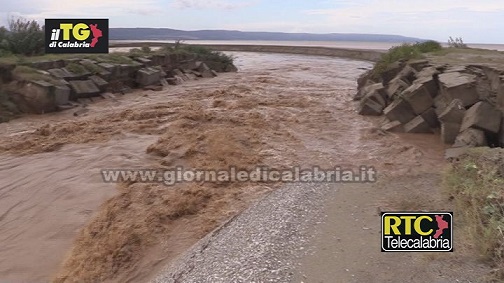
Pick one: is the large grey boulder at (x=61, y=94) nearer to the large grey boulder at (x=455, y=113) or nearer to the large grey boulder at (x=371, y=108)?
the large grey boulder at (x=371, y=108)

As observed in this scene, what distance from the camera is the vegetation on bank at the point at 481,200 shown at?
183 inches

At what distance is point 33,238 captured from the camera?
6.55 metres

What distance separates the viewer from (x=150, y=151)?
10.5m

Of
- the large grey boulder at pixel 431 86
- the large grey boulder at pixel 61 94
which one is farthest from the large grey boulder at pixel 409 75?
the large grey boulder at pixel 61 94

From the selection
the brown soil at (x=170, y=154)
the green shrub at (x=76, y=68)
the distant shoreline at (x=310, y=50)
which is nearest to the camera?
the brown soil at (x=170, y=154)

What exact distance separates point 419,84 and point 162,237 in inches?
345

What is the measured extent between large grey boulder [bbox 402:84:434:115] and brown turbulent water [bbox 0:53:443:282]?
34.9 inches

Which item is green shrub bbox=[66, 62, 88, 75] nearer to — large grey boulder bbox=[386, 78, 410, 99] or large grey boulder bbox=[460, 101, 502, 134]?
large grey boulder bbox=[386, 78, 410, 99]

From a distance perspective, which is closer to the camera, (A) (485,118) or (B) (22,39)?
(A) (485,118)


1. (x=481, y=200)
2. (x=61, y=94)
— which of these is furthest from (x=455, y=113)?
(x=61, y=94)

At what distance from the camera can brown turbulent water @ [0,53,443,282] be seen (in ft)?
21.4

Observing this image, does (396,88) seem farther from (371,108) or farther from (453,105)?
(453,105)

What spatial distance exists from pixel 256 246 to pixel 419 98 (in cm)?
851

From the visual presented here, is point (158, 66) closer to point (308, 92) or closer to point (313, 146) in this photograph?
point (308, 92)
